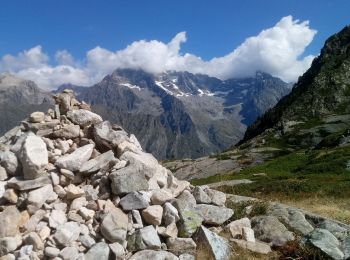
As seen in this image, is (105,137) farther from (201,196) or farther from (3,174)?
(201,196)

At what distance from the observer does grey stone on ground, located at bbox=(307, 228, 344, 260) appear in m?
14.3

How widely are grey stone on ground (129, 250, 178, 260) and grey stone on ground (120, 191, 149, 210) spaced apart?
5.53 ft

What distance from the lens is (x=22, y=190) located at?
15516mm

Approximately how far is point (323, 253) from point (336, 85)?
15378 cm

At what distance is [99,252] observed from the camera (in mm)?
13883

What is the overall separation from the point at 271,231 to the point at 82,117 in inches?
339

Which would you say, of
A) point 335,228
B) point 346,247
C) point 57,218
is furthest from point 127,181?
point 335,228

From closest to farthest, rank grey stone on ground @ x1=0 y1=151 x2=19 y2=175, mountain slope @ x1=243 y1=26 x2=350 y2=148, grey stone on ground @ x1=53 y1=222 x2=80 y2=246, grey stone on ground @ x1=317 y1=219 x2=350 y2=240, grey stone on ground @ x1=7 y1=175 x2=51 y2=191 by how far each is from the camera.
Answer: grey stone on ground @ x1=53 y1=222 x2=80 y2=246
grey stone on ground @ x1=7 y1=175 x2=51 y2=191
grey stone on ground @ x1=317 y1=219 x2=350 y2=240
grey stone on ground @ x1=0 y1=151 x2=19 y2=175
mountain slope @ x1=243 y1=26 x2=350 y2=148

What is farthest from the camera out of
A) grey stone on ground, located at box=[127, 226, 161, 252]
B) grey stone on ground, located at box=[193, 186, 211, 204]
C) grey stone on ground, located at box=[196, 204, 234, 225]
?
grey stone on ground, located at box=[193, 186, 211, 204]

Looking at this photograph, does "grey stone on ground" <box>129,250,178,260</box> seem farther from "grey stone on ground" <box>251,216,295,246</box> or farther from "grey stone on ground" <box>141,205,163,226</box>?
"grey stone on ground" <box>251,216,295,246</box>

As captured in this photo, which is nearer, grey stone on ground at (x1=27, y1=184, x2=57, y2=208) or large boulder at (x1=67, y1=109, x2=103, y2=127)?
grey stone on ground at (x1=27, y1=184, x2=57, y2=208)

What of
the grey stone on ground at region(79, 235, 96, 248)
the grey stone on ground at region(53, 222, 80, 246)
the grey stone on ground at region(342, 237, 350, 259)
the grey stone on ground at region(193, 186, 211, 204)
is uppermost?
the grey stone on ground at region(193, 186, 211, 204)

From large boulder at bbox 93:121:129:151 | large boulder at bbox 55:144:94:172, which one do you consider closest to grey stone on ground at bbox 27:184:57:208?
large boulder at bbox 55:144:94:172

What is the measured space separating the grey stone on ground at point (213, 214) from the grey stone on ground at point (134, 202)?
2366mm
